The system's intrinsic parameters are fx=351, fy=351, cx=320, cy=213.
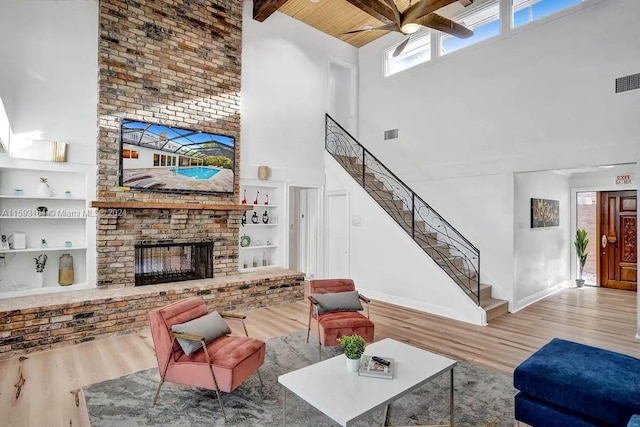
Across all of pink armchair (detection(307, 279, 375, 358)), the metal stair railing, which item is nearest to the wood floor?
pink armchair (detection(307, 279, 375, 358))

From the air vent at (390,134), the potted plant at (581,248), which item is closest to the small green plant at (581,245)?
the potted plant at (581,248)

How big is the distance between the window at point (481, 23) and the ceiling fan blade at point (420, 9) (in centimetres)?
290

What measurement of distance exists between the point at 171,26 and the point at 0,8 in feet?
7.43

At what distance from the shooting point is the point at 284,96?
7.79 m

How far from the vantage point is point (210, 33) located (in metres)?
6.59

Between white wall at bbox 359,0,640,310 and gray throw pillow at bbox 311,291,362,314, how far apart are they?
340cm

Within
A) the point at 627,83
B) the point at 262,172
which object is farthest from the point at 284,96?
the point at 627,83

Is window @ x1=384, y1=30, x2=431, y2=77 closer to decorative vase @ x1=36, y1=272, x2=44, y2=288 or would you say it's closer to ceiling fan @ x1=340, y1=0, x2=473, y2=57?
ceiling fan @ x1=340, y1=0, x2=473, y2=57

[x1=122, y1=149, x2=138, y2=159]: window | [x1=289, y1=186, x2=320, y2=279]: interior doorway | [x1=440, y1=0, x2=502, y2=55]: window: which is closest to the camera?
[x1=122, y1=149, x2=138, y2=159]: window

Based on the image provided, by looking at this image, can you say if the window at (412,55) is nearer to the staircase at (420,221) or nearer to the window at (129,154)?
the staircase at (420,221)

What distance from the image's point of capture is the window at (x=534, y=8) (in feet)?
18.9

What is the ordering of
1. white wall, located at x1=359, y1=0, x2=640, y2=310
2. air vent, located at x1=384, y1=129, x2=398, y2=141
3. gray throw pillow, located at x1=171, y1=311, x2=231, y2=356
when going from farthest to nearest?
air vent, located at x1=384, y1=129, x2=398, y2=141 < white wall, located at x1=359, y1=0, x2=640, y2=310 < gray throw pillow, located at x1=171, y1=311, x2=231, y2=356

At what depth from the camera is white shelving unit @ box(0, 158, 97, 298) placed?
196 inches

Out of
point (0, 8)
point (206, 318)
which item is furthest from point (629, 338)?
point (0, 8)
